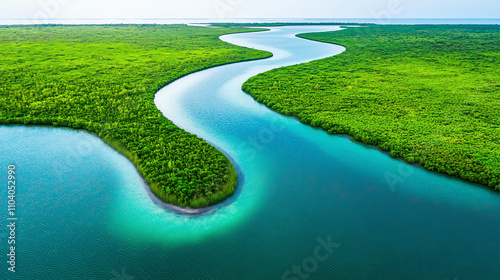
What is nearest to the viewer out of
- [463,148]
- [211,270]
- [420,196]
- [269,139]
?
[211,270]

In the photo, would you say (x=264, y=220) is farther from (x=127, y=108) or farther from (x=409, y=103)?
(x=409, y=103)

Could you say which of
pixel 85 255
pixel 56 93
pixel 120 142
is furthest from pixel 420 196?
pixel 56 93

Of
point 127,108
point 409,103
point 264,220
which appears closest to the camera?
point 264,220

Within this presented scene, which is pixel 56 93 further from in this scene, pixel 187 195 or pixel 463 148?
pixel 463 148

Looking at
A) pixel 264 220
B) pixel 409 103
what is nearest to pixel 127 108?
pixel 264 220

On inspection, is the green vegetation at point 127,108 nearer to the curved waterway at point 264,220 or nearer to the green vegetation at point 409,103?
the curved waterway at point 264,220

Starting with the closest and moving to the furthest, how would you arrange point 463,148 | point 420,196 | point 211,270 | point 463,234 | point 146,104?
point 211,270 → point 463,234 → point 420,196 → point 463,148 → point 146,104

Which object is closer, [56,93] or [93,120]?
[93,120]
